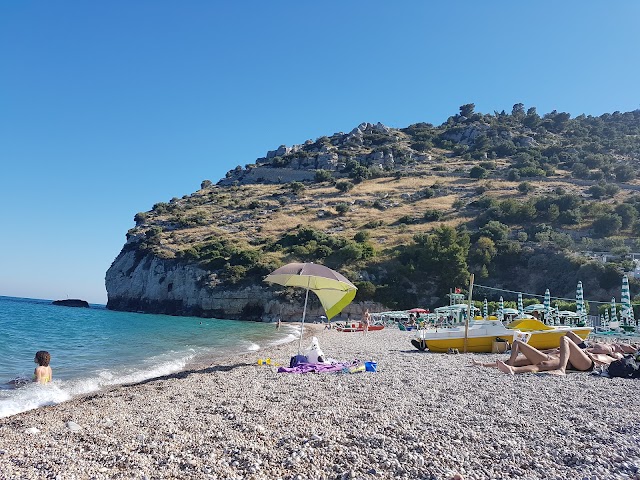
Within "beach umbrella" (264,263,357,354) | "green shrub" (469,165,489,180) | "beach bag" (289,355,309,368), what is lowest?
"beach bag" (289,355,309,368)

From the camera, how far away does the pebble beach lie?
408 centimetres

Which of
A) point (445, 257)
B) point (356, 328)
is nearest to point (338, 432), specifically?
point (356, 328)

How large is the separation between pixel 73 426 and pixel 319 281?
22.5ft

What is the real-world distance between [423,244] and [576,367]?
40.4m

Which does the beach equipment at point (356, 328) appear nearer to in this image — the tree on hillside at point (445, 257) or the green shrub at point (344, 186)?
the tree on hillside at point (445, 257)

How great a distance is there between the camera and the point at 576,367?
417 inches

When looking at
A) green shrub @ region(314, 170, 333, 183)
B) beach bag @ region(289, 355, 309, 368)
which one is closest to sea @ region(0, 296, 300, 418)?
beach bag @ region(289, 355, 309, 368)

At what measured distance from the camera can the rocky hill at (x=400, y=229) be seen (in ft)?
157

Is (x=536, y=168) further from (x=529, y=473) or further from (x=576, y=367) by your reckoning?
(x=529, y=473)

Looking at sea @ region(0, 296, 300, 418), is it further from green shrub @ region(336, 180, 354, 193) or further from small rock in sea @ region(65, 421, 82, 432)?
green shrub @ region(336, 180, 354, 193)

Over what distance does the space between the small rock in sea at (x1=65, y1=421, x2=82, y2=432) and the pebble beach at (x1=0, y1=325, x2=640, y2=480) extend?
19 mm

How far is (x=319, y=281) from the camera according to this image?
11891 mm

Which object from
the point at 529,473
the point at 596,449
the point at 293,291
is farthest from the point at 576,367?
the point at 293,291

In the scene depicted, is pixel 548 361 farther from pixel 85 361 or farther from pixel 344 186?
pixel 344 186
